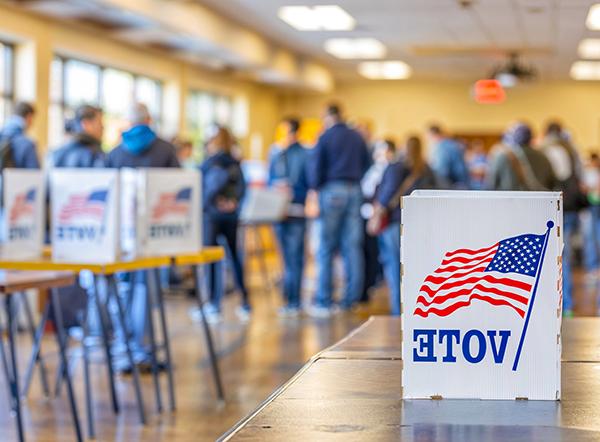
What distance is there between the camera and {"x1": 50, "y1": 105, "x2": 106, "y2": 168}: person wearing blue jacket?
268 inches

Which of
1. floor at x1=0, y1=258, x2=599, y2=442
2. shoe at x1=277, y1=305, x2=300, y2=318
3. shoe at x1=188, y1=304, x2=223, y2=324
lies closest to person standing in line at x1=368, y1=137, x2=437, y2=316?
floor at x1=0, y1=258, x2=599, y2=442

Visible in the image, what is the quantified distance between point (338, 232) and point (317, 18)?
197 inches

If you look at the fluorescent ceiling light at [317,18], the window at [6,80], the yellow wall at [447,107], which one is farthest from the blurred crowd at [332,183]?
the yellow wall at [447,107]

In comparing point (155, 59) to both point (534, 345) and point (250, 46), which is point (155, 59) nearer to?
point (250, 46)

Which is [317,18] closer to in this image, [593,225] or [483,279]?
[593,225]

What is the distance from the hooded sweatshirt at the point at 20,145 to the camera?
25.3ft

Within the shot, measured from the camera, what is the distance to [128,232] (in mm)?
5484

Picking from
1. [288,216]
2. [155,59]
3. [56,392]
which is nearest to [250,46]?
[155,59]

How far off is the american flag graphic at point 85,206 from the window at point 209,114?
35.8 ft

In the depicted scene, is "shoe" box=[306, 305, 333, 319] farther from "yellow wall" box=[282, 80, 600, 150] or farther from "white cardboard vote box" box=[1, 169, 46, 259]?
"yellow wall" box=[282, 80, 600, 150]

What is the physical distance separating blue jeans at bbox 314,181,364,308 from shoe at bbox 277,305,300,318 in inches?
7.4

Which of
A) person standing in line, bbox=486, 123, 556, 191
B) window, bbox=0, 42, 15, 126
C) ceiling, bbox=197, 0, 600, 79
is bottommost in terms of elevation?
person standing in line, bbox=486, 123, 556, 191

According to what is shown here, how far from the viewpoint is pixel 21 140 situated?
25.5 feet

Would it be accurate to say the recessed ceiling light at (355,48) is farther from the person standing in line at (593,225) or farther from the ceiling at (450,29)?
the person standing in line at (593,225)
